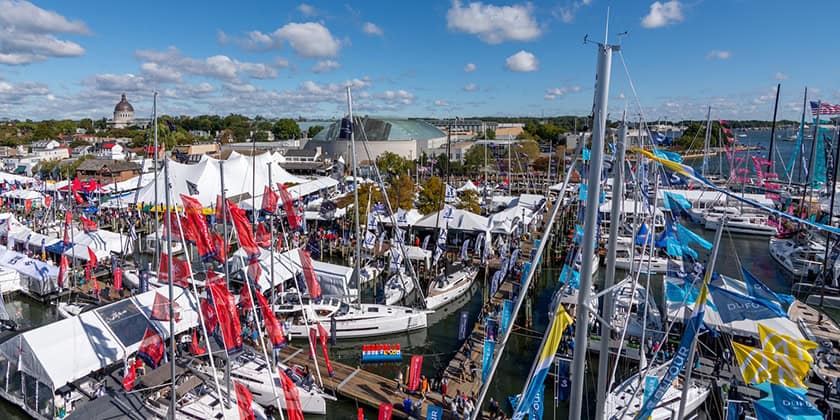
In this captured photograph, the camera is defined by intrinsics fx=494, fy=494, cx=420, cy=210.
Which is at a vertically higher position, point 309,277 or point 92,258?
point 309,277

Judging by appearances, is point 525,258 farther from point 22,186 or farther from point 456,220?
point 22,186

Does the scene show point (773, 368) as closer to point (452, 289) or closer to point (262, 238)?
point (452, 289)

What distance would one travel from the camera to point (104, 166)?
222ft

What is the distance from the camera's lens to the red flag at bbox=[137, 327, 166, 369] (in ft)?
56.9

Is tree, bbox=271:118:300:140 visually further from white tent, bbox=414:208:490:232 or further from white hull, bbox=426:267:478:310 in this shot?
white hull, bbox=426:267:478:310

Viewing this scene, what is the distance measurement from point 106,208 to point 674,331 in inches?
1950

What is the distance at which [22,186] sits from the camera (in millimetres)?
55062

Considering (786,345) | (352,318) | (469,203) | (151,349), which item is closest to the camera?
(786,345)

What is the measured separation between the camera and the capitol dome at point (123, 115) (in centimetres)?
16525

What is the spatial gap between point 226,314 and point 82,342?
22.7 ft

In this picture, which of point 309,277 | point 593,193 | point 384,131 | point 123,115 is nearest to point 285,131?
point 384,131

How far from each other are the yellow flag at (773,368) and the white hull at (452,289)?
18.7 m

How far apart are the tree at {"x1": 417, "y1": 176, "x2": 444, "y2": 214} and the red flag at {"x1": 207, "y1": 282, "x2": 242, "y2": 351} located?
2713 cm

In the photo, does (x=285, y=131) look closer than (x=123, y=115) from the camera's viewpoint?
Yes
